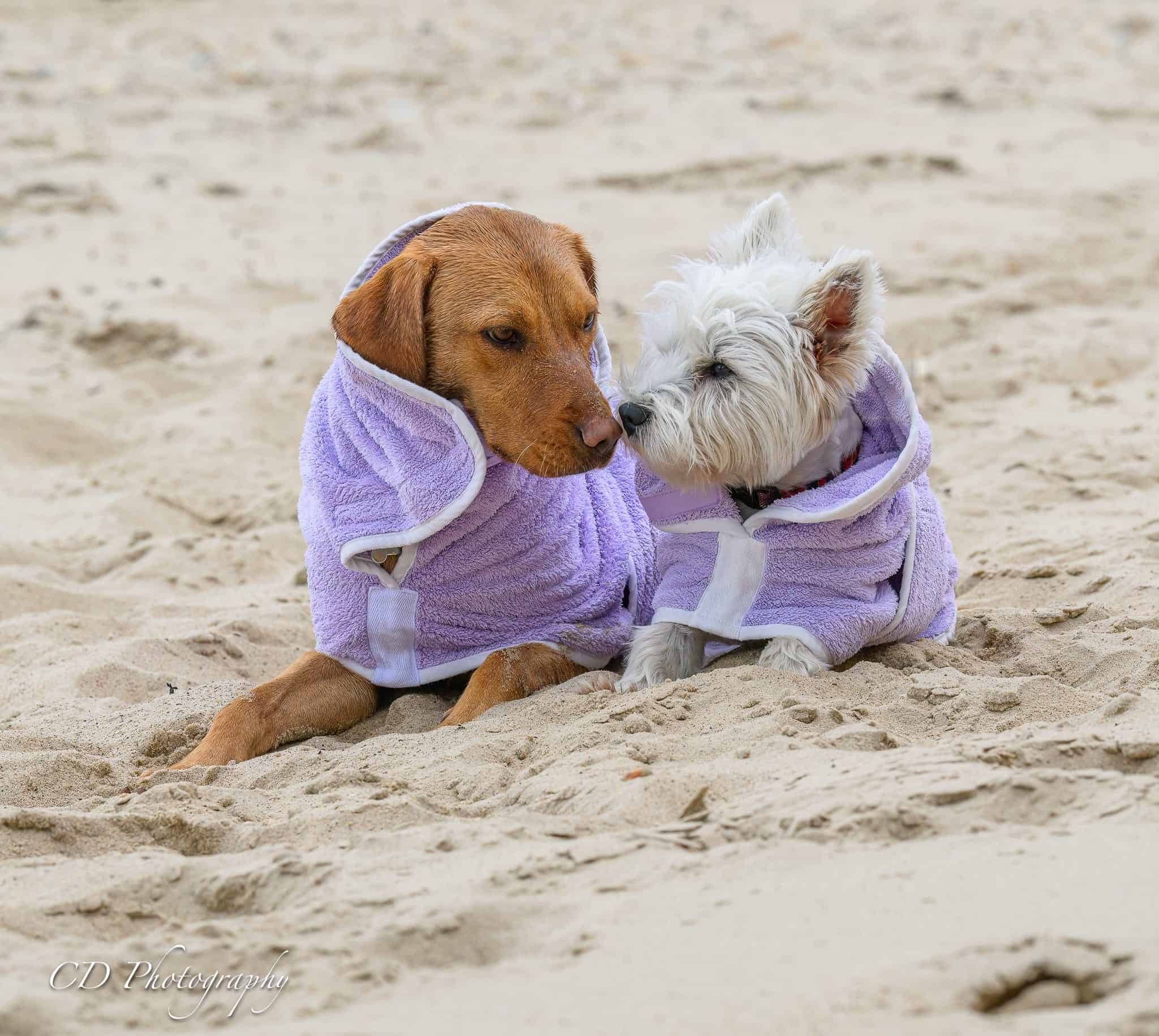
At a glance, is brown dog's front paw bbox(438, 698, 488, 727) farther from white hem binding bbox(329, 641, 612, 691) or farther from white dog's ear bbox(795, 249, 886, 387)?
white dog's ear bbox(795, 249, 886, 387)

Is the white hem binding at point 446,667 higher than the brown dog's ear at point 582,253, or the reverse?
the brown dog's ear at point 582,253

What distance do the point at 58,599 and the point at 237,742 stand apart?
6.02ft

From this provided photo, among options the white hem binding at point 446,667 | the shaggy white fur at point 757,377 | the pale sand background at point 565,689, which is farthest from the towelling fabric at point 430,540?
the shaggy white fur at point 757,377

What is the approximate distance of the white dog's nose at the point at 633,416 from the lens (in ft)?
13.1

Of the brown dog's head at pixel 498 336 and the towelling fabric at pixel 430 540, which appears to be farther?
the towelling fabric at pixel 430 540

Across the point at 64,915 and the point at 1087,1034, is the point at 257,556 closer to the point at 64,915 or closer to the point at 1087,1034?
the point at 64,915

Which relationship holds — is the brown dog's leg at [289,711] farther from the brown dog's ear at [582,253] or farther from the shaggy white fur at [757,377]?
the brown dog's ear at [582,253]

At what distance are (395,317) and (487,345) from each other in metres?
0.26

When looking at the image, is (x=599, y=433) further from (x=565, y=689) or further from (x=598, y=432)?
(x=565, y=689)

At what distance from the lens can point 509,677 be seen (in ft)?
13.8

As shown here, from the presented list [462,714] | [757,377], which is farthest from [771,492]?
[462,714]

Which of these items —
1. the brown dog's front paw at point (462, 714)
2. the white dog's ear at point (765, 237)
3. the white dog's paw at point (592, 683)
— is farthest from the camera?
the white dog's ear at point (765, 237)

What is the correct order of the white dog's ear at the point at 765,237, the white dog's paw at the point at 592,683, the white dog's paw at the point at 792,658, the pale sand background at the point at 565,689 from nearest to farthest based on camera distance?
the pale sand background at the point at 565,689 < the white dog's paw at the point at 792,658 < the white dog's paw at the point at 592,683 < the white dog's ear at the point at 765,237

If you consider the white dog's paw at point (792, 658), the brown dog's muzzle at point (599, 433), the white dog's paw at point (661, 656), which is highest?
the brown dog's muzzle at point (599, 433)
